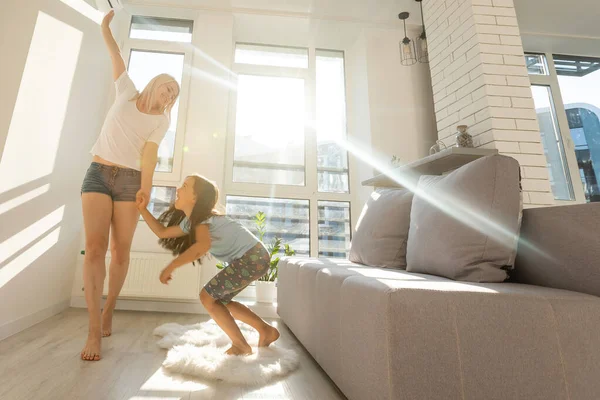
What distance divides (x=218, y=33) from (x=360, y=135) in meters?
1.83

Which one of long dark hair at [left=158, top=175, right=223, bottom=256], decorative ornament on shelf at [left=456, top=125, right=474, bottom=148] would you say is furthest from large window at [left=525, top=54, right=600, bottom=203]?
long dark hair at [left=158, top=175, right=223, bottom=256]

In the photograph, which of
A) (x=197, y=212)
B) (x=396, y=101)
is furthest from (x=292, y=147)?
(x=197, y=212)

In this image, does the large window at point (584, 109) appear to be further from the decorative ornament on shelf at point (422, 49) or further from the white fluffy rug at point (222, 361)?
the white fluffy rug at point (222, 361)

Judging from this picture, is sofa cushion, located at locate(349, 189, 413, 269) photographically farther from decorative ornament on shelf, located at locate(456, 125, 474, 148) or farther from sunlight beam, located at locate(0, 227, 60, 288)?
sunlight beam, located at locate(0, 227, 60, 288)

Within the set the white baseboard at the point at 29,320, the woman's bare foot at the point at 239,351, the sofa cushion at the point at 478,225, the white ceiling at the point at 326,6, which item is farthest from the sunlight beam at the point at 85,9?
the sofa cushion at the point at 478,225

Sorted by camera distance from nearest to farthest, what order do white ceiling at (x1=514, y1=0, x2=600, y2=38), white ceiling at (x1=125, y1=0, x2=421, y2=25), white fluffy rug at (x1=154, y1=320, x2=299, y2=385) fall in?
white fluffy rug at (x1=154, y1=320, x2=299, y2=385)
white ceiling at (x1=125, y1=0, x2=421, y2=25)
white ceiling at (x1=514, y1=0, x2=600, y2=38)

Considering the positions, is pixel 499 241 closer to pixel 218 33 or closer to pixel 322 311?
pixel 322 311

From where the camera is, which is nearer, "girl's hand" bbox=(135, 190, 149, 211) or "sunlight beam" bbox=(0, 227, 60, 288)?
"girl's hand" bbox=(135, 190, 149, 211)

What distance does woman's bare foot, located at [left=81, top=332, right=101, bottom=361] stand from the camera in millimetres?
1266

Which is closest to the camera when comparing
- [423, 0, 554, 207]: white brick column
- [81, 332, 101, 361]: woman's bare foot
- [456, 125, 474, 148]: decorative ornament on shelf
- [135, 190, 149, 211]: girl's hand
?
[81, 332, 101, 361]: woman's bare foot

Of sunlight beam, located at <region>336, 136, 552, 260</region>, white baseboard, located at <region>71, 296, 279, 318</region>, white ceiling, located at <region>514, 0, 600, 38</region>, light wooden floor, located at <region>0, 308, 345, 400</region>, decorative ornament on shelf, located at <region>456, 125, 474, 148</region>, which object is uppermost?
white ceiling, located at <region>514, 0, 600, 38</region>

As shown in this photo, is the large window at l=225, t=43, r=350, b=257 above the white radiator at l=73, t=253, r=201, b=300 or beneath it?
above

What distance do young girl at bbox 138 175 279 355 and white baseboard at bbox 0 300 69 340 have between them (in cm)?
88

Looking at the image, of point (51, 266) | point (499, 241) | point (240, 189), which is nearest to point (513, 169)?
point (499, 241)
